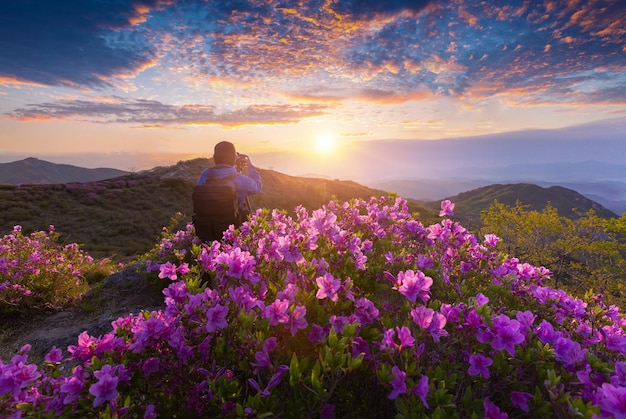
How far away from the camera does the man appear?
5555 millimetres

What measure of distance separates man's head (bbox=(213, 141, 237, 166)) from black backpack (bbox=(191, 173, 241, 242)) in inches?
18.5

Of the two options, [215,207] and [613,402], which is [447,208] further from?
[215,207]

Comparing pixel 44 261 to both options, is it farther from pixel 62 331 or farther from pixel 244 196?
pixel 244 196

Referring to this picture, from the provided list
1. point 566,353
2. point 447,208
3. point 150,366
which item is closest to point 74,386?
point 150,366

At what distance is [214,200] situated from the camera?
546 cm

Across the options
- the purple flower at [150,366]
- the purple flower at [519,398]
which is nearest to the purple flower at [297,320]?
the purple flower at [150,366]

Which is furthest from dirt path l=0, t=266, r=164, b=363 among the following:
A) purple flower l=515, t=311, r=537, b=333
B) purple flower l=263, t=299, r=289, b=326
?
purple flower l=515, t=311, r=537, b=333

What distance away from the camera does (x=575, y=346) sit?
2012 millimetres

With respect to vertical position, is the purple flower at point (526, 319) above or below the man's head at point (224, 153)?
below

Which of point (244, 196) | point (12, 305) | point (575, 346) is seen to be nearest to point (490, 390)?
point (575, 346)

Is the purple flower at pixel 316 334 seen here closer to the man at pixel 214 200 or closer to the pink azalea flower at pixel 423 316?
the pink azalea flower at pixel 423 316

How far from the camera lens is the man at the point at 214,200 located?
18.2ft

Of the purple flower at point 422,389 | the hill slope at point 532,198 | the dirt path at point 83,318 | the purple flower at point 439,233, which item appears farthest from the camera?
the hill slope at point 532,198

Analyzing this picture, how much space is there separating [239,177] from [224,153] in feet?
1.81
